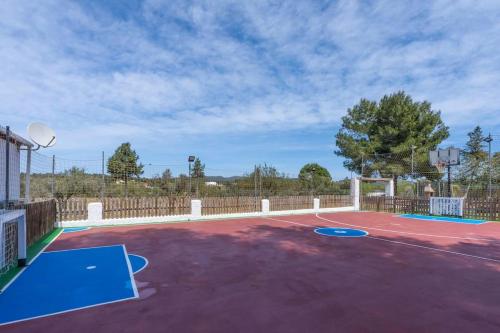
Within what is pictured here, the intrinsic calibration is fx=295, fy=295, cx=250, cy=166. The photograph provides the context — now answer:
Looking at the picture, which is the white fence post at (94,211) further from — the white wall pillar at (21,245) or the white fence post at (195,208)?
the white wall pillar at (21,245)

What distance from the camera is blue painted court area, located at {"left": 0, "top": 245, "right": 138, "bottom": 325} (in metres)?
3.68

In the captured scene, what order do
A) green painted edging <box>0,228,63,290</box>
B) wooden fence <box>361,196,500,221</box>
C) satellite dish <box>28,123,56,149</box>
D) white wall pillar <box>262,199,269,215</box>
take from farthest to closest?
white wall pillar <box>262,199,269,215</box>, wooden fence <box>361,196,500,221</box>, satellite dish <box>28,123,56,149</box>, green painted edging <box>0,228,63,290</box>

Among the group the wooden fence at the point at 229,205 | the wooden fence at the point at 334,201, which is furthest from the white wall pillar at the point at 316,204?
the wooden fence at the point at 229,205

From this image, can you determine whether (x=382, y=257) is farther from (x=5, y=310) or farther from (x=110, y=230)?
(x=110, y=230)

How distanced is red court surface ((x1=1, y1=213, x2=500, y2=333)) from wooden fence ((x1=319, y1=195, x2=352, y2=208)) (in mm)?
9256

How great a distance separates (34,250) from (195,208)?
7.00 meters

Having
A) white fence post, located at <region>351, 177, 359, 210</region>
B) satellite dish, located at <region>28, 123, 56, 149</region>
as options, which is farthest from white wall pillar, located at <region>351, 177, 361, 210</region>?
satellite dish, located at <region>28, 123, 56, 149</region>

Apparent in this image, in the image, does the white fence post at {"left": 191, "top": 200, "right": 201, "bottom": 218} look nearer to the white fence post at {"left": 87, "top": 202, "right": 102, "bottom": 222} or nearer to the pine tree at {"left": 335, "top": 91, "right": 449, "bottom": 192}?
the white fence post at {"left": 87, "top": 202, "right": 102, "bottom": 222}

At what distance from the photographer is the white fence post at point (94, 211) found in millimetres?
11180

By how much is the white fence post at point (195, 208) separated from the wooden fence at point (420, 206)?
35.8 ft

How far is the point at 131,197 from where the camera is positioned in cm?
1222

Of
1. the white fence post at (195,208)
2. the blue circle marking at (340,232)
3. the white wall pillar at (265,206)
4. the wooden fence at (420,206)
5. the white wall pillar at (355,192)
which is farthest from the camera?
the white wall pillar at (355,192)

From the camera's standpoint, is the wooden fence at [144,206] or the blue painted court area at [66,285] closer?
the blue painted court area at [66,285]

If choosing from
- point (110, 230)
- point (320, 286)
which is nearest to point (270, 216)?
point (110, 230)
